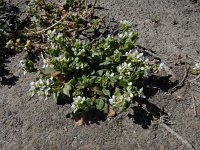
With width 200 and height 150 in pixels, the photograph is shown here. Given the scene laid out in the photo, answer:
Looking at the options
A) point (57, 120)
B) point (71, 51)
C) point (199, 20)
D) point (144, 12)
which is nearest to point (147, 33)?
point (144, 12)

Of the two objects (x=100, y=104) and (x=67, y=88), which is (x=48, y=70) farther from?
(x=100, y=104)

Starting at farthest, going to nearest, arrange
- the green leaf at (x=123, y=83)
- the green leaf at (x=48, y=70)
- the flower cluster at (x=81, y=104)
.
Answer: the green leaf at (x=48, y=70) < the green leaf at (x=123, y=83) < the flower cluster at (x=81, y=104)

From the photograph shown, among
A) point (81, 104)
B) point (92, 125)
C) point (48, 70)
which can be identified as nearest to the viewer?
point (81, 104)

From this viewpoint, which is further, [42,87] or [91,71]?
[91,71]

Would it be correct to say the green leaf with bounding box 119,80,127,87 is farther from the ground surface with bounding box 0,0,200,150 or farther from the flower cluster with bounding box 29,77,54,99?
the flower cluster with bounding box 29,77,54,99

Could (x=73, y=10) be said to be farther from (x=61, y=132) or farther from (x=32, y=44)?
(x=61, y=132)

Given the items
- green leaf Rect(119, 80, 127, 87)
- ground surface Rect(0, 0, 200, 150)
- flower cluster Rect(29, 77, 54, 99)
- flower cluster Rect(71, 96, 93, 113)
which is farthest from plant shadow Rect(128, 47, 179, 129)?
flower cluster Rect(29, 77, 54, 99)

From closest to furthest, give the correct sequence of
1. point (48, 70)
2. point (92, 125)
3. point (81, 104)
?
point (81, 104), point (92, 125), point (48, 70)

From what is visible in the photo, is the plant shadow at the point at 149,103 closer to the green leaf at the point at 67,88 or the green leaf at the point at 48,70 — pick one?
the green leaf at the point at 67,88

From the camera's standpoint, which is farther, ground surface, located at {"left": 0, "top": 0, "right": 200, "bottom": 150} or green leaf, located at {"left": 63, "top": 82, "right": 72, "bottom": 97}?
green leaf, located at {"left": 63, "top": 82, "right": 72, "bottom": 97}

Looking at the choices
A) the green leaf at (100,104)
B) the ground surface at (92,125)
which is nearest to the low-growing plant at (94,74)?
the green leaf at (100,104)

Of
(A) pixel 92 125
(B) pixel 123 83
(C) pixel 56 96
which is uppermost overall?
(B) pixel 123 83

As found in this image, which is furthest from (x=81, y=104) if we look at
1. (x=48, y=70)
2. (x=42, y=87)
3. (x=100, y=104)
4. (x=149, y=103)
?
(x=149, y=103)
